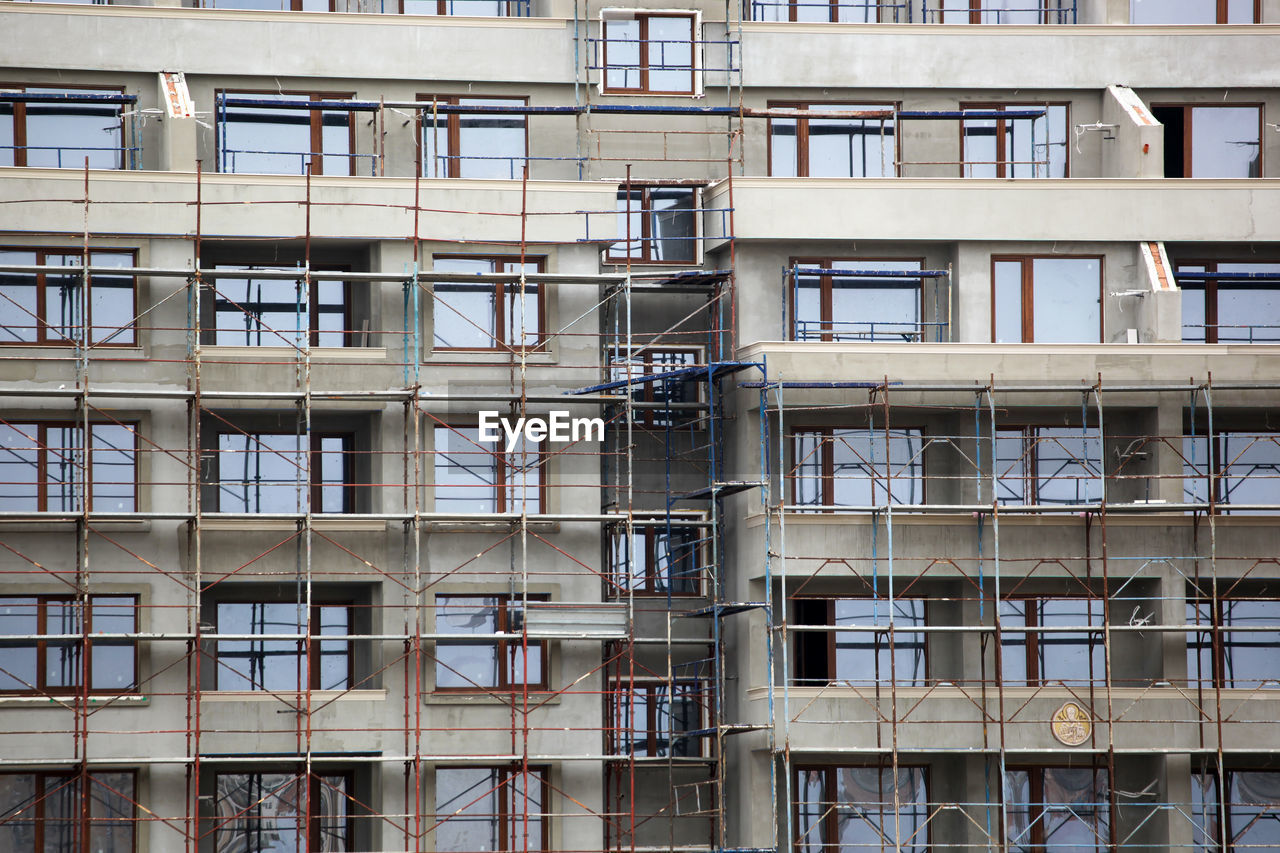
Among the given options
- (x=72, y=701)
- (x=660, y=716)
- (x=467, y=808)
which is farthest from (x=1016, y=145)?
(x=72, y=701)

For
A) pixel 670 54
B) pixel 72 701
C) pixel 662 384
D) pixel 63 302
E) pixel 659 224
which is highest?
pixel 670 54

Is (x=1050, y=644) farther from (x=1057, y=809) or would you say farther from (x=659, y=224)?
(x=659, y=224)

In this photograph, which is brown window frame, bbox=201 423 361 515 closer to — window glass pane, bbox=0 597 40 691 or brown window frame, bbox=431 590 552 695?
brown window frame, bbox=431 590 552 695

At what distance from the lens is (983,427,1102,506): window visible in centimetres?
4388

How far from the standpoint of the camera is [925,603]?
144ft

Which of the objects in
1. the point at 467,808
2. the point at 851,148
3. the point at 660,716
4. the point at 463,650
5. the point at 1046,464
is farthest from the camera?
the point at 851,148

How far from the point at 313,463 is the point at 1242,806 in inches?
850

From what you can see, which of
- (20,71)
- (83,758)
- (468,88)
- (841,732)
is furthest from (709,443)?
(20,71)

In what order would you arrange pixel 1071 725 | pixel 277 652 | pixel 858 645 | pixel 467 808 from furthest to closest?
1. pixel 858 645
2. pixel 277 652
3. pixel 467 808
4. pixel 1071 725

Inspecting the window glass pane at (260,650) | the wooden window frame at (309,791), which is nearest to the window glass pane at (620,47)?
the window glass pane at (260,650)

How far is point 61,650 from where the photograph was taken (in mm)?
41719

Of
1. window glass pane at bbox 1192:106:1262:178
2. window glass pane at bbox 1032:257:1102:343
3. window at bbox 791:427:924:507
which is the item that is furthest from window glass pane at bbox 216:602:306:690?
window glass pane at bbox 1192:106:1262:178

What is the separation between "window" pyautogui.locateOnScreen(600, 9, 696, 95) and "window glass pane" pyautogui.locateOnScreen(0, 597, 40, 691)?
17684 mm

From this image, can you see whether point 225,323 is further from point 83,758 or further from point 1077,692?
point 1077,692
